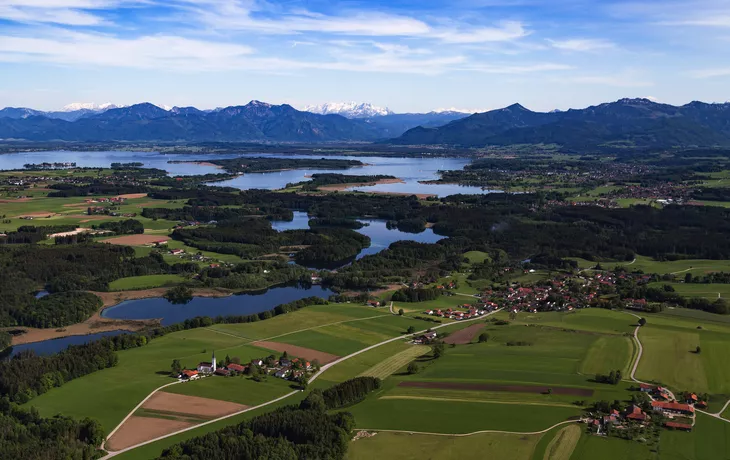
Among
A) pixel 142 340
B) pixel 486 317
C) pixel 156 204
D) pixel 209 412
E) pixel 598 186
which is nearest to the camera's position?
pixel 209 412

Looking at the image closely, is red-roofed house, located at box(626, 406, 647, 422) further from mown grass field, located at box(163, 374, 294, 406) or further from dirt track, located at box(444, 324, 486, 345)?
mown grass field, located at box(163, 374, 294, 406)

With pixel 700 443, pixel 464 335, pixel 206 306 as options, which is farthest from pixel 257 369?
pixel 700 443

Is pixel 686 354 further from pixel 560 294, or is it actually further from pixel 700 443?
pixel 560 294

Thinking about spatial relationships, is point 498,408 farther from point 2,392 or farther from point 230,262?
point 230,262

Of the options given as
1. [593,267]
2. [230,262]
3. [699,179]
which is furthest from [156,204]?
[699,179]

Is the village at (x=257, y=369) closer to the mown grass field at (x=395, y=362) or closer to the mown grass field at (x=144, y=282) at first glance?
the mown grass field at (x=395, y=362)

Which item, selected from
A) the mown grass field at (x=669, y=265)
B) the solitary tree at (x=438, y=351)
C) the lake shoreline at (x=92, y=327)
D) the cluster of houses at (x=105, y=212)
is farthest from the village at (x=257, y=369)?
the cluster of houses at (x=105, y=212)
